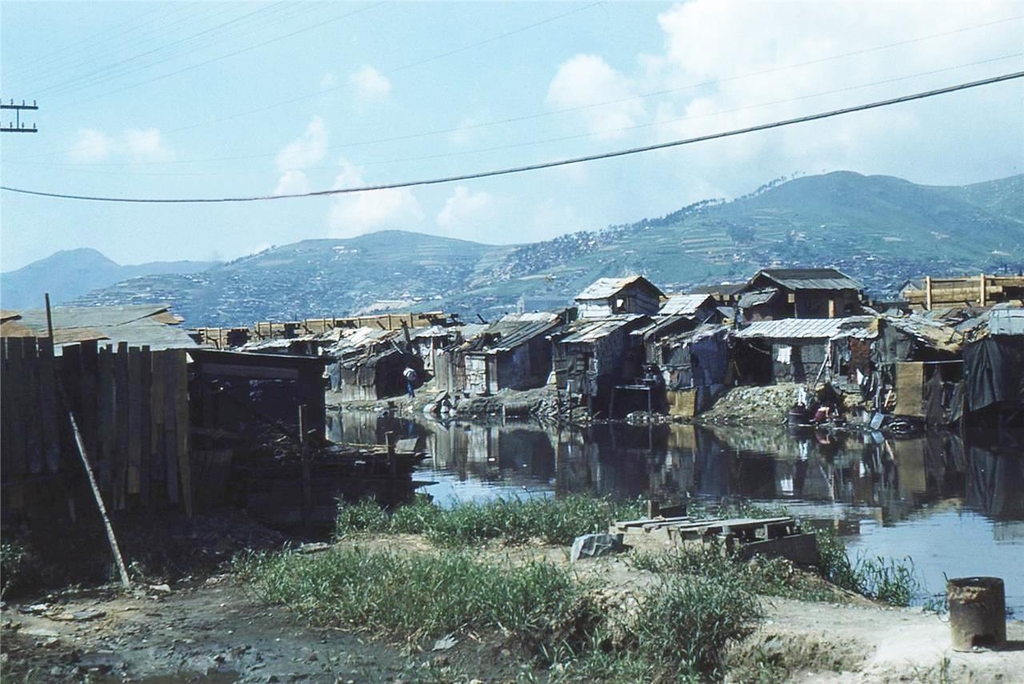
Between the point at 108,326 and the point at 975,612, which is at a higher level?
the point at 108,326

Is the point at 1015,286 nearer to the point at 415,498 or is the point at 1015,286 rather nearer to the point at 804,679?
the point at 415,498

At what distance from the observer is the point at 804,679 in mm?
9047

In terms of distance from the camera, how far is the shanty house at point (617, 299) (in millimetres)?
52562

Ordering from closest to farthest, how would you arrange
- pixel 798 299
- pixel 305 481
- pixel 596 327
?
A: pixel 305 481
pixel 596 327
pixel 798 299

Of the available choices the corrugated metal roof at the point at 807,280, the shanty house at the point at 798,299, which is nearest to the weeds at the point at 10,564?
the shanty house at the point at 798,299

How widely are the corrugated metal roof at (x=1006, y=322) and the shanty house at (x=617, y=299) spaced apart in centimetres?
1984

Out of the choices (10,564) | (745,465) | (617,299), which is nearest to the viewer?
(10,564)

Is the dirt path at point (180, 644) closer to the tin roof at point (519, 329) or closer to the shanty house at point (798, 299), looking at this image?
the tin roof at point (519, 329)

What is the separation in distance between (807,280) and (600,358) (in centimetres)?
1320

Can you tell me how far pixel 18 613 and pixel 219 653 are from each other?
124 inches

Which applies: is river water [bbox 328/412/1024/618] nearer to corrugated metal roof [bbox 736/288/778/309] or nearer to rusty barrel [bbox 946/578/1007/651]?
rusty barrel [bbox 946/578/1007/651]

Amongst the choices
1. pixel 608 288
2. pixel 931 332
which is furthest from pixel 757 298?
pixel 931 332

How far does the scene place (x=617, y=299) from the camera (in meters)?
52.7

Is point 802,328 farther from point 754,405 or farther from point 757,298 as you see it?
point 757,298
